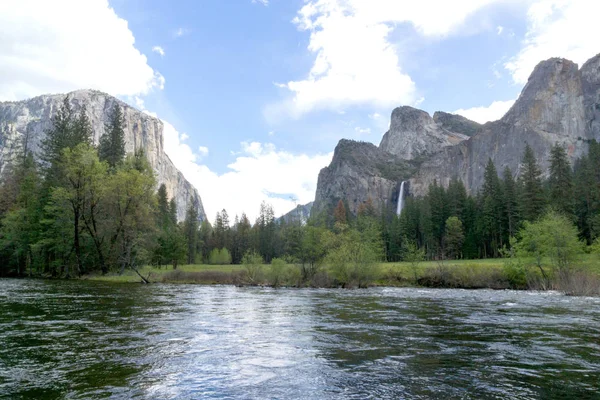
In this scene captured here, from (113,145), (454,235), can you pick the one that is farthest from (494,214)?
(113,145)

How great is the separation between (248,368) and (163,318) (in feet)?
28.6

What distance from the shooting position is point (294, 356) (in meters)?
9.77

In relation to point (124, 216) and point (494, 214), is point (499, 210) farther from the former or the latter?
point (124, 216)

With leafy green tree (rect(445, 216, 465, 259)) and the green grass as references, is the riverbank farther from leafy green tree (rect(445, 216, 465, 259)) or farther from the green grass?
leafy green tree (rect(445, 216, 465, 259))

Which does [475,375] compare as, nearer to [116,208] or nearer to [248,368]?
[248,368]

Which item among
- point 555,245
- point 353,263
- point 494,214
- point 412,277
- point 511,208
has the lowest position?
point 412,277

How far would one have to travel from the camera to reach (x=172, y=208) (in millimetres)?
112250

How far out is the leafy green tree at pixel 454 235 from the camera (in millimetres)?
84188

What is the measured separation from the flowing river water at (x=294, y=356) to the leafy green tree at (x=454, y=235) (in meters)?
70.1

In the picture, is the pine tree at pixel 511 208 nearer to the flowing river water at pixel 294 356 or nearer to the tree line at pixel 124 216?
the tree line at pixel 124 216

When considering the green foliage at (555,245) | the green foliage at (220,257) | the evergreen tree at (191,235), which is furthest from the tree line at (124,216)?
the green foliage at (220,257)

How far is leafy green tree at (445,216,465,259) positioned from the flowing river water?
70.1 metres

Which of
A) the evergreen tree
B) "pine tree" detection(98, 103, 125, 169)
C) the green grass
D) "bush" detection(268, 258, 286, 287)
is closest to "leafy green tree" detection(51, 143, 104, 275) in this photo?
the green grass

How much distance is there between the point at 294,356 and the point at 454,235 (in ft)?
271
